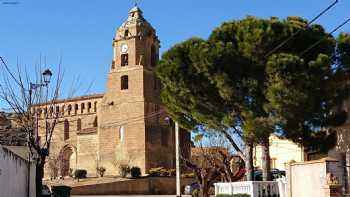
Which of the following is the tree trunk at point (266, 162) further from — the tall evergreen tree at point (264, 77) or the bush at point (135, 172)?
the bush at point (135, 172)

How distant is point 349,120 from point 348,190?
586 centimetres

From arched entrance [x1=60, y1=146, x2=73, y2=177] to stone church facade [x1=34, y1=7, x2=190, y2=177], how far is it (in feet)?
4.12

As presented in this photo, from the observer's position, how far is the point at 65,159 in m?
79.7

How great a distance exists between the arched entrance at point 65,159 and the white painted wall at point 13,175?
166 ft

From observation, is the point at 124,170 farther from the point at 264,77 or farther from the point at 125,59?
the point at 264,77

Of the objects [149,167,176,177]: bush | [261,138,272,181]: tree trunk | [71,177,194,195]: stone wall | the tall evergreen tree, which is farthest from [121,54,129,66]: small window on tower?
[261,138,272,181]: tree trunk

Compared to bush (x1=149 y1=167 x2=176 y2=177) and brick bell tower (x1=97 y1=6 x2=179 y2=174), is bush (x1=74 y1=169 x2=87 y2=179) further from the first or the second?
bush (x1=149 y1=167 x2=176 y2=177)

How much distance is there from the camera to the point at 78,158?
2916 inches

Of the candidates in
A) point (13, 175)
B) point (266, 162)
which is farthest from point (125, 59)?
point (13, 175)

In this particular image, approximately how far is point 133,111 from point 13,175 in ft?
158

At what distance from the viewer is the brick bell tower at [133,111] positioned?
66500 mm

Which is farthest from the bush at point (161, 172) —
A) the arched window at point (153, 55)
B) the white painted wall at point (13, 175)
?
the white painted wall at point (13, 175)

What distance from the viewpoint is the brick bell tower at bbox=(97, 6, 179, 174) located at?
2618 inches

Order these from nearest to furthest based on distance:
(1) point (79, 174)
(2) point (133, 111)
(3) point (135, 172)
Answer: (3) point (135, 172) → (1) point (79, 174) → (2) point (133, 111)
